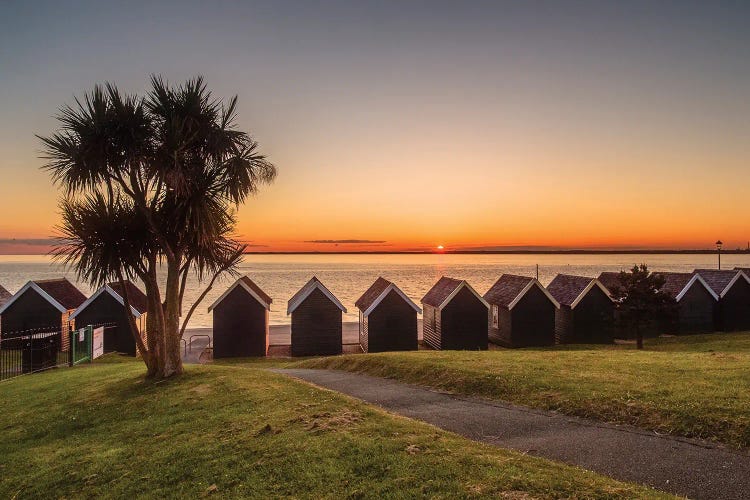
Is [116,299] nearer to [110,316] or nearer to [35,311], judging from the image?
[110,316]

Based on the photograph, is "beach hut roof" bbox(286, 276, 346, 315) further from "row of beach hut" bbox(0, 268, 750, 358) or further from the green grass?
the green grass

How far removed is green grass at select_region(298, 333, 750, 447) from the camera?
11484 millimetres

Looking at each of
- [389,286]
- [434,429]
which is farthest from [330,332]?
[434,429]

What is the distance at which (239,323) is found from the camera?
3925cm

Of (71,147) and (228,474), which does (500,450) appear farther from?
(71,147)

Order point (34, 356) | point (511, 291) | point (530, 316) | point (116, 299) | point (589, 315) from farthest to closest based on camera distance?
1. point (511, 291)
2. point (589, 315)
3. point (530, 316)
4. point (116, 299)
5. point (34, 356)

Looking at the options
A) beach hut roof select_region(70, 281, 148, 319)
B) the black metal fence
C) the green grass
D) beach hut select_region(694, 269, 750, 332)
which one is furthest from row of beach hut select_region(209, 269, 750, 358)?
the green grass

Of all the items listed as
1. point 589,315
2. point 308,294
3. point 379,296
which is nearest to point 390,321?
point 379,296

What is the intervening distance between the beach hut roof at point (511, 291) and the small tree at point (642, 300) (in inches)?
242

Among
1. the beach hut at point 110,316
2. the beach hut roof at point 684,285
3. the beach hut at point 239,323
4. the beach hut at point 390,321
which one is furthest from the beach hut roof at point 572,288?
the beach hut at point 110,316

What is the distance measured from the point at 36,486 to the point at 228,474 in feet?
16.6

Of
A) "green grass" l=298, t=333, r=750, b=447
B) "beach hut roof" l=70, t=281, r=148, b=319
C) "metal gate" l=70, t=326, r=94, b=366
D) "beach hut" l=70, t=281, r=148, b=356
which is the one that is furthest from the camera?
"beach hut" l=70, t=281, r=148, b=356

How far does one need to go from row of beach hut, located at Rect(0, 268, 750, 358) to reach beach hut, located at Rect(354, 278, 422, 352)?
81 millimetres

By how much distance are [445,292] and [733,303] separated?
27.1 metres
